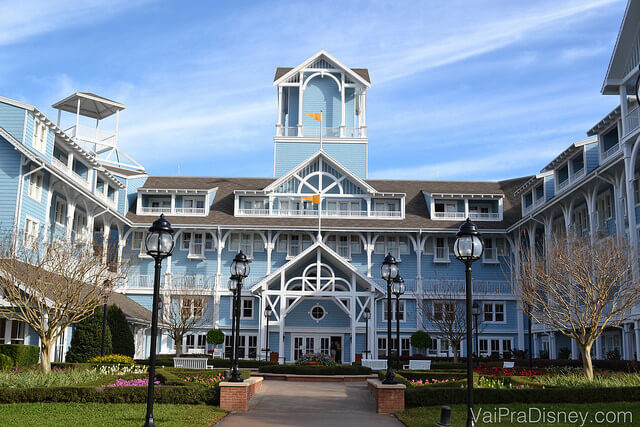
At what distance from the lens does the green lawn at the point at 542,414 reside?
548 inches

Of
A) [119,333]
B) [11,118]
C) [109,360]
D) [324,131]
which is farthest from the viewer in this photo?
[324,131]

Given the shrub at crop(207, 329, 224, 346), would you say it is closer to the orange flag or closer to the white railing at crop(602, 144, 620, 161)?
the orange flag

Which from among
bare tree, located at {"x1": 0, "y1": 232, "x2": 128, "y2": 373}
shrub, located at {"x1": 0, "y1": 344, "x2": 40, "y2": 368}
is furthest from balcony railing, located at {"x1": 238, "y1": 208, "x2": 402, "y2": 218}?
shrub, located at {"x1": 0, "y1": 344, "x2": 40, "y2": 368}

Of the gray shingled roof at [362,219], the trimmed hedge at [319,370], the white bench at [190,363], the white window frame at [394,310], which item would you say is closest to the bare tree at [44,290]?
the white bench at [190,363]

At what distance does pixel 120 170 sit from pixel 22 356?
967 inches

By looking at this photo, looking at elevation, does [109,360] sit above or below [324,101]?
below

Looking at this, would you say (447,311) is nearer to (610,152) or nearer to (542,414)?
(610,152)

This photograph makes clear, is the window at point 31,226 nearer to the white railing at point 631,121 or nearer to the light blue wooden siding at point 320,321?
the light blue wooden siding at point 320,321

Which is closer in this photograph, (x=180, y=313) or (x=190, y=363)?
(x=190, y=363)

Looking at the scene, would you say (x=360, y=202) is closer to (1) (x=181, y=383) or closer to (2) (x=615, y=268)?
(2) (x=615, y=268)

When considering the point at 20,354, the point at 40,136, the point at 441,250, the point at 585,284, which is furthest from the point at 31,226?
the point at 441,250

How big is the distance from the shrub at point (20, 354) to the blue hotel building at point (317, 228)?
10.7m

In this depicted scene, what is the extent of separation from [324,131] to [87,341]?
26.4 meters

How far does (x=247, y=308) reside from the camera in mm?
43125
